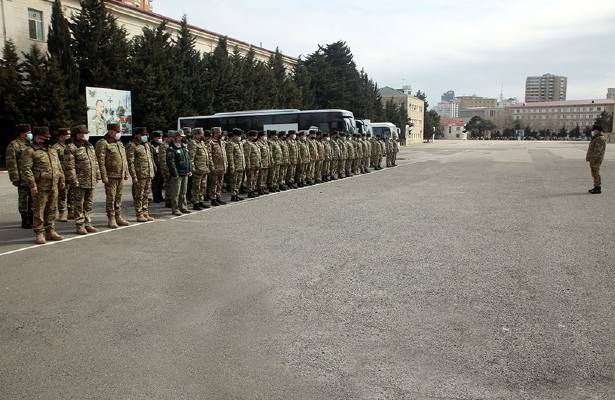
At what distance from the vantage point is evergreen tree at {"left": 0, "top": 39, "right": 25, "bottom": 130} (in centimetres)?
2238

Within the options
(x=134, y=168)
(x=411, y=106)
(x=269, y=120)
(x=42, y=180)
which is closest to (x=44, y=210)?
(x=42, y=180)

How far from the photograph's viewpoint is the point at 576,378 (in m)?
3.36

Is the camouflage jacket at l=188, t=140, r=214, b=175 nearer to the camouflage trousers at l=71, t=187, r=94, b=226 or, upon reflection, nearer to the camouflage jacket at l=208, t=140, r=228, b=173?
the camouflage jacket at l=208, t=140, r=228, b=173

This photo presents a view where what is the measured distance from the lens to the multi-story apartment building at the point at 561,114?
147750 millimetres

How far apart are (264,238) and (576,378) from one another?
5.07 m

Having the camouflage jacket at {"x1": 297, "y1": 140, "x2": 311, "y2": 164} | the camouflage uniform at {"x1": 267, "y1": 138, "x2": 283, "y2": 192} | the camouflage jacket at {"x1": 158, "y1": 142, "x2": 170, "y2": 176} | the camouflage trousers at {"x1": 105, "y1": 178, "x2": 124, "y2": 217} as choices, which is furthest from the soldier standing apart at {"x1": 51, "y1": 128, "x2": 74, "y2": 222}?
the camouflage jacket at {"x1": 297, "y1": 140, "x2": 311, "y2": 164}

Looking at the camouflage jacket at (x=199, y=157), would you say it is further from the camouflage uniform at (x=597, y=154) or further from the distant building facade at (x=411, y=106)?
the distant building facade at (x=411, y=106)

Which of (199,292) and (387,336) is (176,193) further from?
(387,336)

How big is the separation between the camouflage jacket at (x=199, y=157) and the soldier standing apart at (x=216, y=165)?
17.4 inches

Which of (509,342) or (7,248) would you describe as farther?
(7,248)

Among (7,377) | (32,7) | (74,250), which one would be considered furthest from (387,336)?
(32,7)

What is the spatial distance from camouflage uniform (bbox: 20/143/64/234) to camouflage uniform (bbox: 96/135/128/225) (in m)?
0.85

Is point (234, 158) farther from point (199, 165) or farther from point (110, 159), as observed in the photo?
point (110, 159)

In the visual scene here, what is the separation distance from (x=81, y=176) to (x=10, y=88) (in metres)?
17.7
